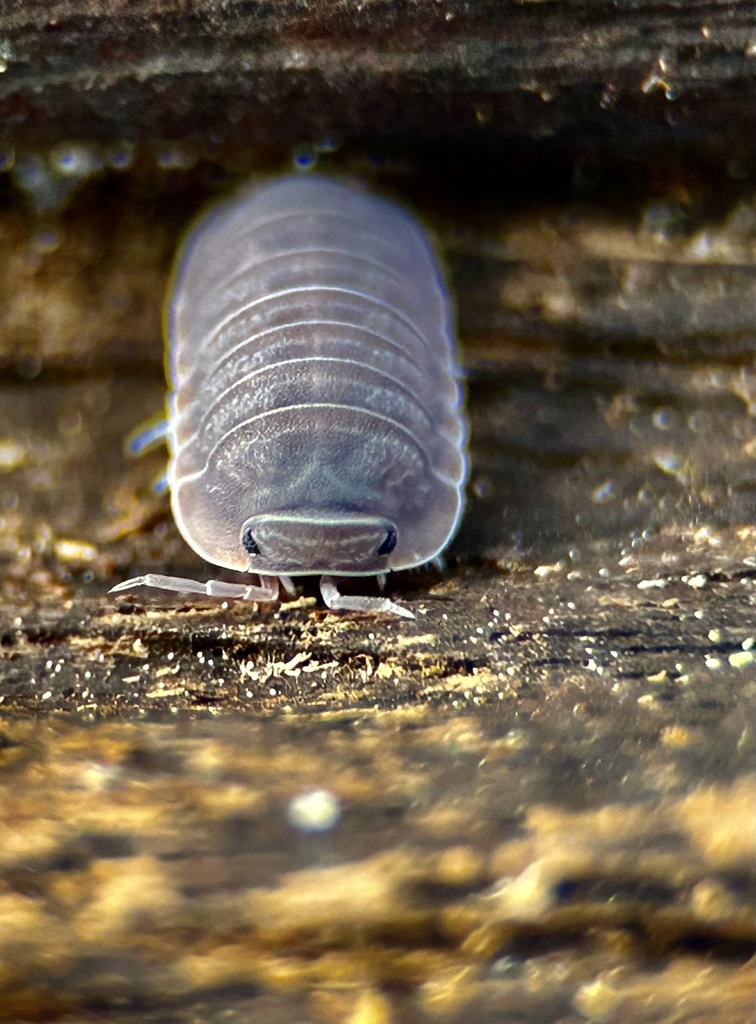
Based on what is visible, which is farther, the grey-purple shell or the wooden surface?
the grey-purple shell

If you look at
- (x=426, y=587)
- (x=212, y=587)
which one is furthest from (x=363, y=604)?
(x=212, y=587)

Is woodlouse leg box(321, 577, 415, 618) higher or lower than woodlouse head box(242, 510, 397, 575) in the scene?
lower

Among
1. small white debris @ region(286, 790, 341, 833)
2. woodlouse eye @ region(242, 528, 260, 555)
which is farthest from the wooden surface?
woodlouse eye @ region(242, 528, 260, 555)

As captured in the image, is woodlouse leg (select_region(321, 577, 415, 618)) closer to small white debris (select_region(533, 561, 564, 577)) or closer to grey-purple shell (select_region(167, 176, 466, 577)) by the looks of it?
grey-purple shell (select_region(167, 176, 466, 577))

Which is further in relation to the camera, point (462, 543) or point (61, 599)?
point (462, 543)

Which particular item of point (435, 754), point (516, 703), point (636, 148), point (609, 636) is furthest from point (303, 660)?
point (636, 148)

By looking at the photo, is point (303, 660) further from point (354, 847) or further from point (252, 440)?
point (252, 440)

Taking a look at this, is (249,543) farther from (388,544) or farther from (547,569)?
(547,569)
